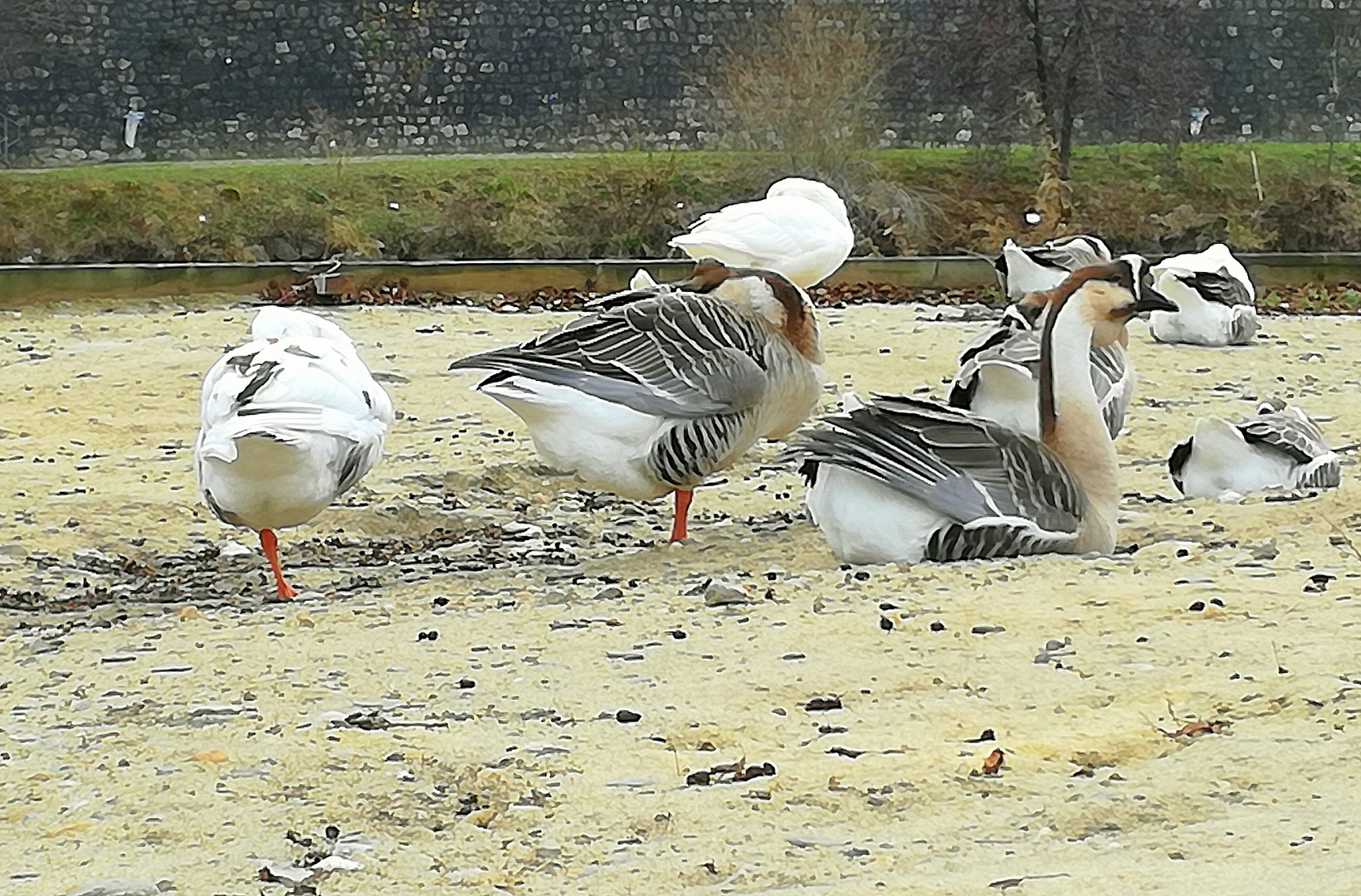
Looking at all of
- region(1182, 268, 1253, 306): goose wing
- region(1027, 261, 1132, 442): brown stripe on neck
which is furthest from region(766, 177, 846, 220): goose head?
region(1027, 261, 1132, 442): brown stripe on neck

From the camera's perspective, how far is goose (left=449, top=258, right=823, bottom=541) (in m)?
7.07

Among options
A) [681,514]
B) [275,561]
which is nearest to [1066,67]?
[681,514]

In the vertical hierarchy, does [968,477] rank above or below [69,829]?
above

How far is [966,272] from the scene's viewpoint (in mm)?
18250

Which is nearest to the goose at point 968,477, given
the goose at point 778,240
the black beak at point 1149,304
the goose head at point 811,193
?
the black beak at point 1149,304

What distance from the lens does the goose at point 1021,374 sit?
24.8 feet

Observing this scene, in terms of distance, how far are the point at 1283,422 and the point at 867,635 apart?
126 inches

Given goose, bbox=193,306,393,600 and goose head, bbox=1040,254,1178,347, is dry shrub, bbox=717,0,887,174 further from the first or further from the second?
goose, bbox=193,306,393,600

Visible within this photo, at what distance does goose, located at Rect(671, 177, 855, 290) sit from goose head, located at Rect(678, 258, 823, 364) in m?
1.40

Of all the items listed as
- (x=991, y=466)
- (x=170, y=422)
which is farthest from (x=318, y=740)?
(x=170, y=422)

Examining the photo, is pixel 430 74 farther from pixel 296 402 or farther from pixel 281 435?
pixel 281 435

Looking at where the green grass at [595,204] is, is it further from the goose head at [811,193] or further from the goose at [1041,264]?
the goose head at [811,193]

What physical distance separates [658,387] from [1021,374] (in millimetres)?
1381

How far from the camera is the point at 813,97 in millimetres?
23062
